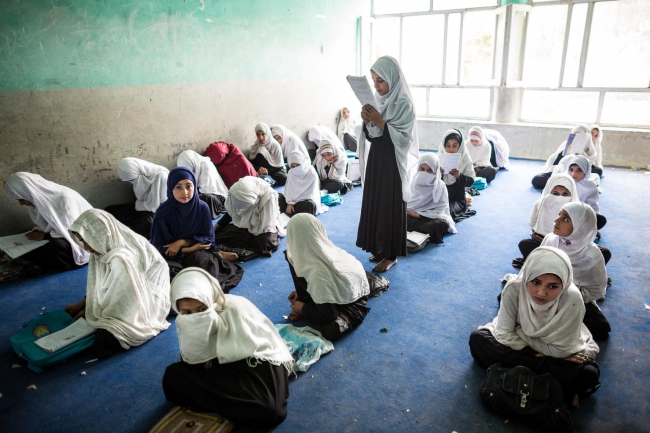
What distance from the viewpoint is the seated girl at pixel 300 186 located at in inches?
211

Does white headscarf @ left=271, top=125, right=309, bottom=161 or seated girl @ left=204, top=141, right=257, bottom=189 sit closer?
seated girl @ left=204, top=141, right=257, bottom=189

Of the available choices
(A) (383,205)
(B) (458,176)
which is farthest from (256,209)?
(B) (458,176)

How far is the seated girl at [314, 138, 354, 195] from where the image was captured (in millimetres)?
6332

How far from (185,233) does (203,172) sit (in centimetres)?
212

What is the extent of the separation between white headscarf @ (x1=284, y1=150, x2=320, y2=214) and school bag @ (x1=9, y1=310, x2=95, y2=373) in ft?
9.44

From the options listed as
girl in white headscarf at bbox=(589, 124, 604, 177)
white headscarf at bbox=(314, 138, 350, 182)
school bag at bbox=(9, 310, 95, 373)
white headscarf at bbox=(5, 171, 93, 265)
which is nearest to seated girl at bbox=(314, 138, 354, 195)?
white headscarf at bbox=(314, 138, 350, 182)

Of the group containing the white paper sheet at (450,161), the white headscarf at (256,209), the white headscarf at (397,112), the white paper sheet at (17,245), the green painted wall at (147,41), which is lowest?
the white paper sheet at (17,245)

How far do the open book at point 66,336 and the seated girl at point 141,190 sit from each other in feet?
7.27

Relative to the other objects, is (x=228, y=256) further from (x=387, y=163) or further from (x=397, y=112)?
(x=397, y=112)

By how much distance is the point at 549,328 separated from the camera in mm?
2357

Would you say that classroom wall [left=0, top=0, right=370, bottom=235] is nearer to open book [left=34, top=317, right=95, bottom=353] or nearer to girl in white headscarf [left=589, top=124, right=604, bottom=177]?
open book [left=34, top=317, right=95, bottom=353]

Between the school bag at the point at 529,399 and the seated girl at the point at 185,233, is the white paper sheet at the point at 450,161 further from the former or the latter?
the school bag at the point at 529,399

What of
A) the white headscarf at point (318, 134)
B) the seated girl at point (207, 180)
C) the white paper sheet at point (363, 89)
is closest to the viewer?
the white paper sheet at point (363, 89)

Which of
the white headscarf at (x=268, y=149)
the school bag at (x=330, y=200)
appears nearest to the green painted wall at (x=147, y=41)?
the white headscarf at (x=268, y=149)
